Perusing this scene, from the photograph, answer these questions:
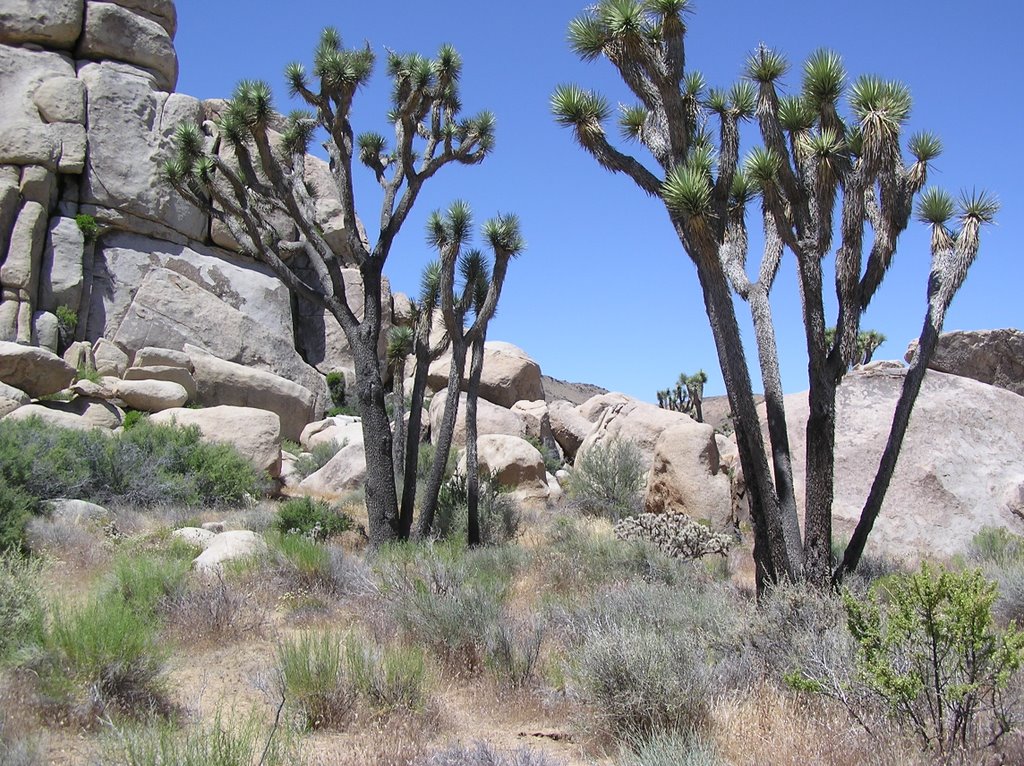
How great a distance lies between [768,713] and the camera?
4.31m

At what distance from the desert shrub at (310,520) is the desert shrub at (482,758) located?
23.5 ft

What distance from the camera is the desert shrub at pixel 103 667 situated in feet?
13.7

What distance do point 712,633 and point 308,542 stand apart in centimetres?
418

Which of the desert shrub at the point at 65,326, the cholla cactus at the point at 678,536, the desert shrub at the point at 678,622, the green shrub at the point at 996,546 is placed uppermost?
the desert shrub at the point at 65,326

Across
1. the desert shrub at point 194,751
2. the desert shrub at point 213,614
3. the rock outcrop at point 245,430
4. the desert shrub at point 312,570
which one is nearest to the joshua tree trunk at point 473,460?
the desert shrub at point 312,570

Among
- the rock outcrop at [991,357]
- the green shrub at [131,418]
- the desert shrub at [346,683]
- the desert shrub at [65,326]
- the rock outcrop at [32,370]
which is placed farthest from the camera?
the desert shrub at [65,326]

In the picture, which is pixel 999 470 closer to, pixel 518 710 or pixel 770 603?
pixel 770 603

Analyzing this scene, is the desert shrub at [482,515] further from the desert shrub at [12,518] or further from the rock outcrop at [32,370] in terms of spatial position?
the rock outcrop at [32,370]

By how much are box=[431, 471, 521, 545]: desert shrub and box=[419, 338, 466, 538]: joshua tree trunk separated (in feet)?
1.27

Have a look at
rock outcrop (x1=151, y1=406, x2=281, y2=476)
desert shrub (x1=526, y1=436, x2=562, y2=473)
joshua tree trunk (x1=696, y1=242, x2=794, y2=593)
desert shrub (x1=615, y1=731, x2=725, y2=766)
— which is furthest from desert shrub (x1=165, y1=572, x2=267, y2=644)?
desert shrub (x1=526, y1=436, x2=562, y2=473)

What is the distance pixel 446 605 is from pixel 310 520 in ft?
19.7

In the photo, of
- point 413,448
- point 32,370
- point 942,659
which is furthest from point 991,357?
point 32,370

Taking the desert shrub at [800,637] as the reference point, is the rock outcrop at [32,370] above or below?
above

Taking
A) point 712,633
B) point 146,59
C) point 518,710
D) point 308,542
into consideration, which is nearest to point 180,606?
point 308,542
